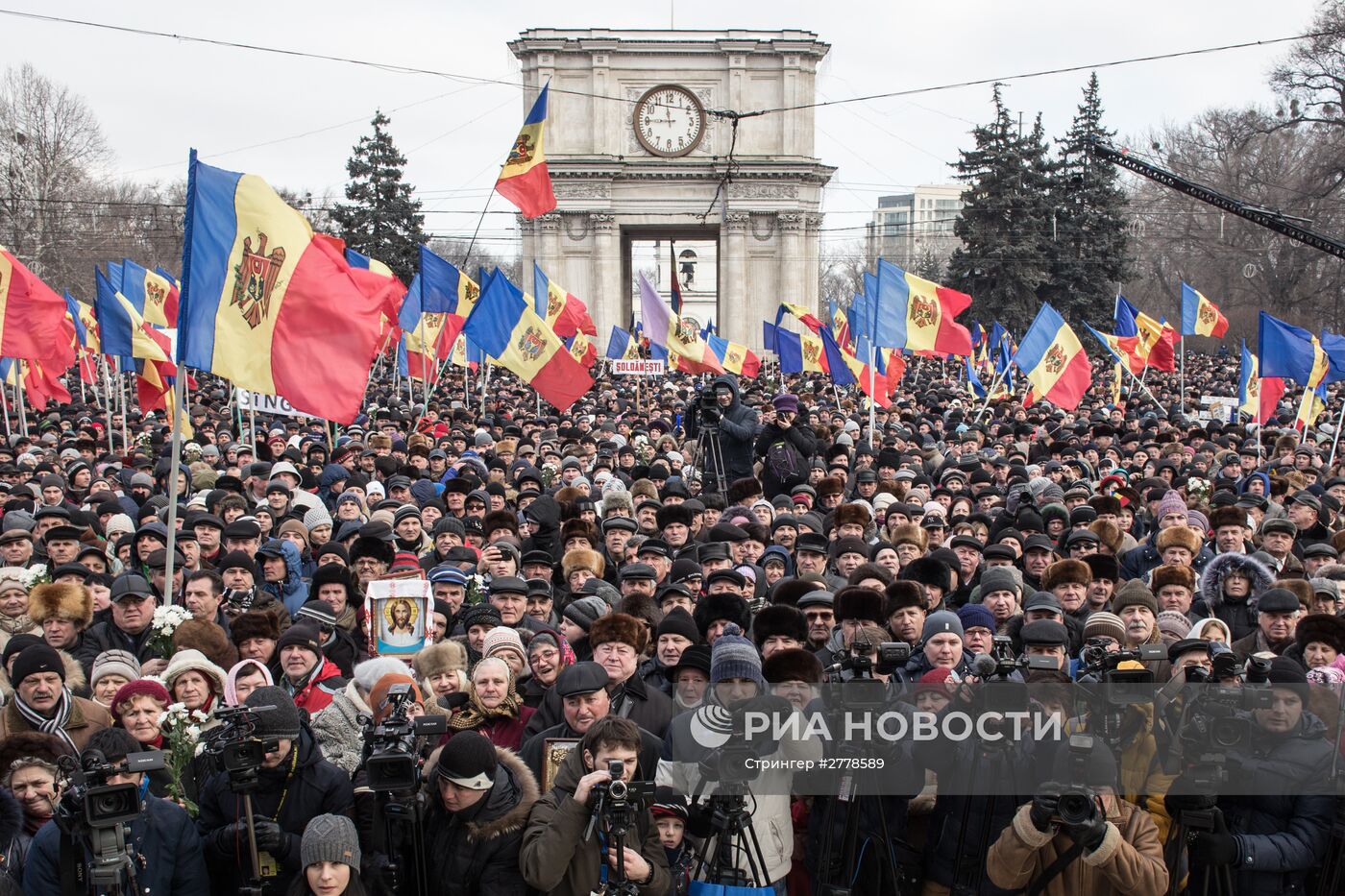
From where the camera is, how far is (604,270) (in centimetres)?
5869

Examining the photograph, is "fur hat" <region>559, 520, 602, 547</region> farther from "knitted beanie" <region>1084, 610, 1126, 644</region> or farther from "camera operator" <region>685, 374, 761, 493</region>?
"knitted beanie" <region>1084, 610, 1126, 644</region>

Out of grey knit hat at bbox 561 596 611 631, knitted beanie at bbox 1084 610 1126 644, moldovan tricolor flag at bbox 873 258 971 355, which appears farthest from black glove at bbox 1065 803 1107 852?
moldovan tricolor flag at bbox 873 258 971 355

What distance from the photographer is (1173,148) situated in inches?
2697

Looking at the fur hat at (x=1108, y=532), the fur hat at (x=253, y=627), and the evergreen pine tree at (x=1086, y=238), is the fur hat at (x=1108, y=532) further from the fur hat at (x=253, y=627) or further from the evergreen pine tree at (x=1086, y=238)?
the evergreen pine tree at (x=1086, y=238)

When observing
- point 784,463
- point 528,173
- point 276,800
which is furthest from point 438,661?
point 528,173

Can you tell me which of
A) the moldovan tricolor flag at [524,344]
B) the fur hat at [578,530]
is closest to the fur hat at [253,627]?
the fur hat at [578,530]

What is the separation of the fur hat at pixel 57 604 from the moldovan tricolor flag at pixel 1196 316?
67.4 feet

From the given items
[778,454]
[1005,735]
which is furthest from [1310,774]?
[778,454]

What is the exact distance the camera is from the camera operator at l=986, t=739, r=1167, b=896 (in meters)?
4.45

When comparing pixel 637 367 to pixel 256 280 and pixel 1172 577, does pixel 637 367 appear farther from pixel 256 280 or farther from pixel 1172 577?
pixel 1172 577

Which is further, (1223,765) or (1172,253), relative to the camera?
(1172,253)

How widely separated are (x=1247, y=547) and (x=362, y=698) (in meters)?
7.65

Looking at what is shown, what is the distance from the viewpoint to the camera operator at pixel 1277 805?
5012mm

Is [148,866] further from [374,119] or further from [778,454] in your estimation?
[374,119]
